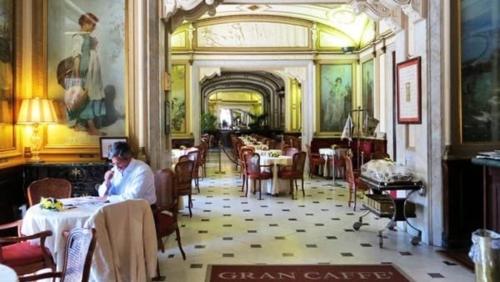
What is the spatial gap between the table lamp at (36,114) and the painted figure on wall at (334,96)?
9524 mm

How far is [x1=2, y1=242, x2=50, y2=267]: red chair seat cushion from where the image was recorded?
12.1 ft

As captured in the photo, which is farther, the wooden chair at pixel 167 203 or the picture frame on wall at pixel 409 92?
the picture frame on wall at pixel 409 92

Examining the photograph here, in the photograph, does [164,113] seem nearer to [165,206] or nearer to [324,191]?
Answer: [165,206]

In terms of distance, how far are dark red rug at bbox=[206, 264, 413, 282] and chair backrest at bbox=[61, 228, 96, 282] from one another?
2.08 m

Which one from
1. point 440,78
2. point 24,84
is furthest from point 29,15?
point 440,78

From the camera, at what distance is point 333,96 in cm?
1412

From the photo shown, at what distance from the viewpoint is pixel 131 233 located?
12.6ft

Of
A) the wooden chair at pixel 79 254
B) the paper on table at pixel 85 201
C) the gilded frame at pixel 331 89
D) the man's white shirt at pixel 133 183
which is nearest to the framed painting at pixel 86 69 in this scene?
the man's white shirt at pixel 133 183

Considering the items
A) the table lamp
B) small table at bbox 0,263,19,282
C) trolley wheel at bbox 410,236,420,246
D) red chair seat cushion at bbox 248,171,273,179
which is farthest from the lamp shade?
red chair seat cushion at bbox 248,171,273,179

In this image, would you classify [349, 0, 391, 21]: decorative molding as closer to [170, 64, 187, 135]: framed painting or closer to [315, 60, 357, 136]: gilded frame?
[315, 60, 357, 136]: gilded frame

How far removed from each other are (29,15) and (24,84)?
831mm

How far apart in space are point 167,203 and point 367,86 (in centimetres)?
883

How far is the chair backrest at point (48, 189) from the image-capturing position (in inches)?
191

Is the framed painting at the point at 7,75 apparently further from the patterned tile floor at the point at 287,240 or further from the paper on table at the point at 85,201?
the patterned tile floor at the point at 287,240
